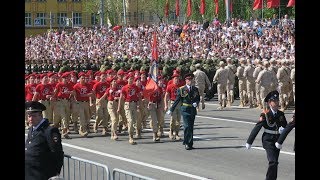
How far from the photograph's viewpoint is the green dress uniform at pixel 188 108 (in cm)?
1931

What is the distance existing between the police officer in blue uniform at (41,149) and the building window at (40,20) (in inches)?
3234

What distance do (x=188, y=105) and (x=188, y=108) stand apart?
70mm

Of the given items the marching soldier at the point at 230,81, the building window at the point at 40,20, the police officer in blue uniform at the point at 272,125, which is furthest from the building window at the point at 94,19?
the police officer in blue uniform at the point at 272,125

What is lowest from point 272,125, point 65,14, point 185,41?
point 272,125

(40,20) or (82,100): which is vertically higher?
(40,20)

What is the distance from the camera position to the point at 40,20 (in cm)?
9412

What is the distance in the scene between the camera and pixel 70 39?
55.8m

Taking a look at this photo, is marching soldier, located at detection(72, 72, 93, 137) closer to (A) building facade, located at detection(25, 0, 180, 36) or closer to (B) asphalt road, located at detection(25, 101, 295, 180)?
(B) asphalt road, located at detection(25, 101, 295, 180)

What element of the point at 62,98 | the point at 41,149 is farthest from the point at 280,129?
the point at 62,98

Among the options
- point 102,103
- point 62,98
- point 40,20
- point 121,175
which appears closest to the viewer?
point 121,175

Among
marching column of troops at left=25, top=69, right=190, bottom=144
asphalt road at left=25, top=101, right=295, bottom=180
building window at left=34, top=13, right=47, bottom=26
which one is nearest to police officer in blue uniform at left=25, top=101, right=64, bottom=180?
asphalt road at left=25, top=101, right=295, bottom=180

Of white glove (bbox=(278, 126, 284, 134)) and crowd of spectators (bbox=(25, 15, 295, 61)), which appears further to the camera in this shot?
crowd of spectators (bbox=(25, 15, 295, 61))

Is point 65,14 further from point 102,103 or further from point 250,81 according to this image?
point 102,103

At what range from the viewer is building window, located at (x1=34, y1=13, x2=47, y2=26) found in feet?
305
